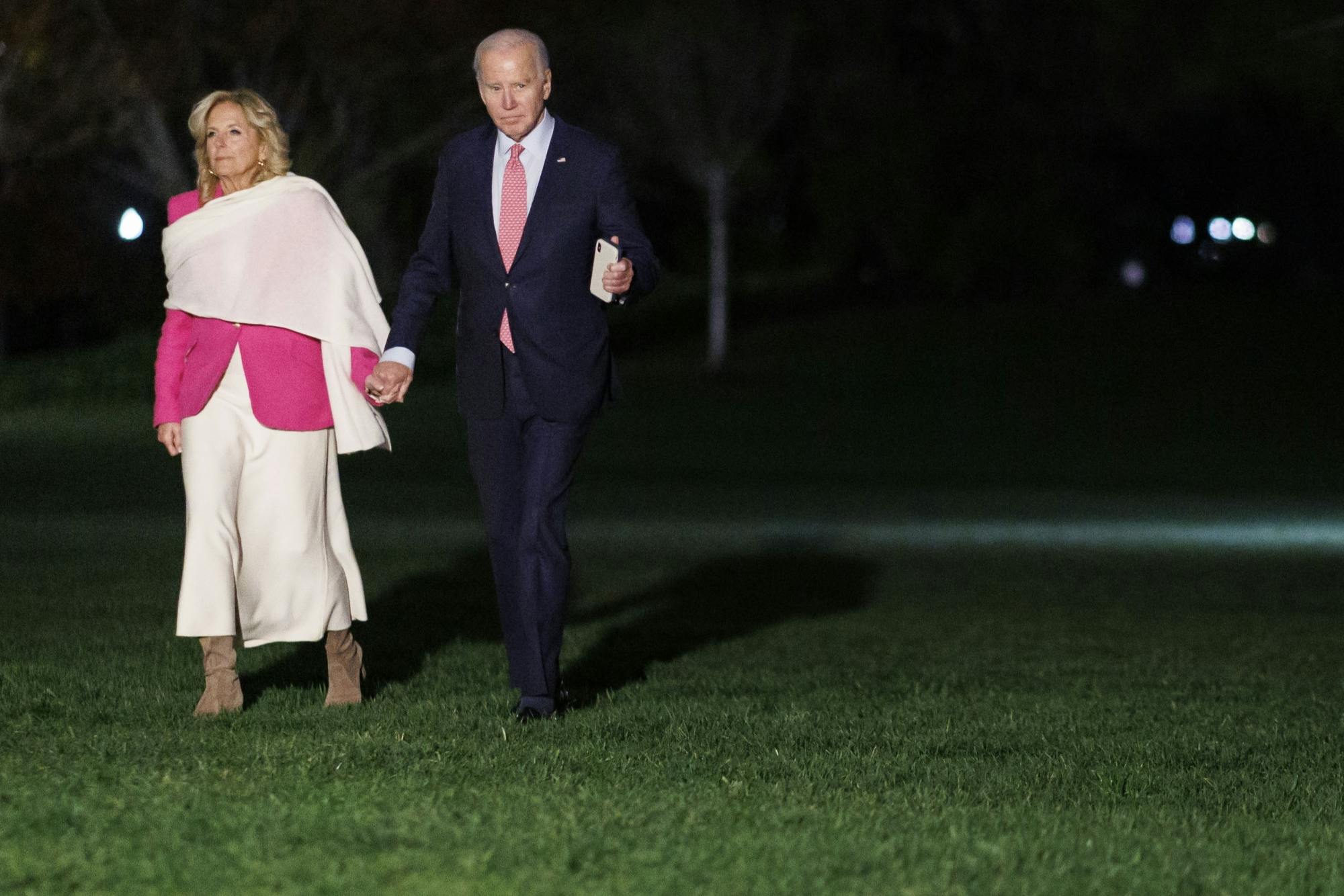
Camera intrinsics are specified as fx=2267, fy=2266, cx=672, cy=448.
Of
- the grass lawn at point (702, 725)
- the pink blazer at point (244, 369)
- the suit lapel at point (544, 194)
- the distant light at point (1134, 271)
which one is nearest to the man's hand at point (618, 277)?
the suit lapel at point (544, 194)

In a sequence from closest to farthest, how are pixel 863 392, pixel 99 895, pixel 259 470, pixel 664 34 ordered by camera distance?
pixel 99 895
pixel 259 470
pixel 863 392
pixel 664 34

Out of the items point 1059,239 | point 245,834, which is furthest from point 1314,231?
point 245,834

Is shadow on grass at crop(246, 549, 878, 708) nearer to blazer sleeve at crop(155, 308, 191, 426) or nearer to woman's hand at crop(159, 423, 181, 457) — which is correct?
woman's hand at crop(159, 423, 181, 457)

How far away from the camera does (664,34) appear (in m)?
37.9

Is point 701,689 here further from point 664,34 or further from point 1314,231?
point 1314,231

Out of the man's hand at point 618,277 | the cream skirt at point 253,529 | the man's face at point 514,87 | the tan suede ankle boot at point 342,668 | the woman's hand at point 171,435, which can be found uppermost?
the man's face at point 514,87

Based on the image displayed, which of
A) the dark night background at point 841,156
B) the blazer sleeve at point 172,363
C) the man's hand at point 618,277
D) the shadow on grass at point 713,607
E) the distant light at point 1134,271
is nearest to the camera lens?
the man's hand at point 618,277

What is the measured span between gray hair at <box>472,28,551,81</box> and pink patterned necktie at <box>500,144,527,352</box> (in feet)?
0.93

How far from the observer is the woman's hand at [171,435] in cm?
724

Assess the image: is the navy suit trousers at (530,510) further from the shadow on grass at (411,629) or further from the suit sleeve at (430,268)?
the shadow on grass at (411,629)

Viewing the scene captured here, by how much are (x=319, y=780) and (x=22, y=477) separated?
1615 centimetres

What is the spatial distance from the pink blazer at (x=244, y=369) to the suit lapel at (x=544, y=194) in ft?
2.57

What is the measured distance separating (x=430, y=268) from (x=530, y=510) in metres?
0.86

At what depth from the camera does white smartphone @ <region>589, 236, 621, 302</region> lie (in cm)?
696
